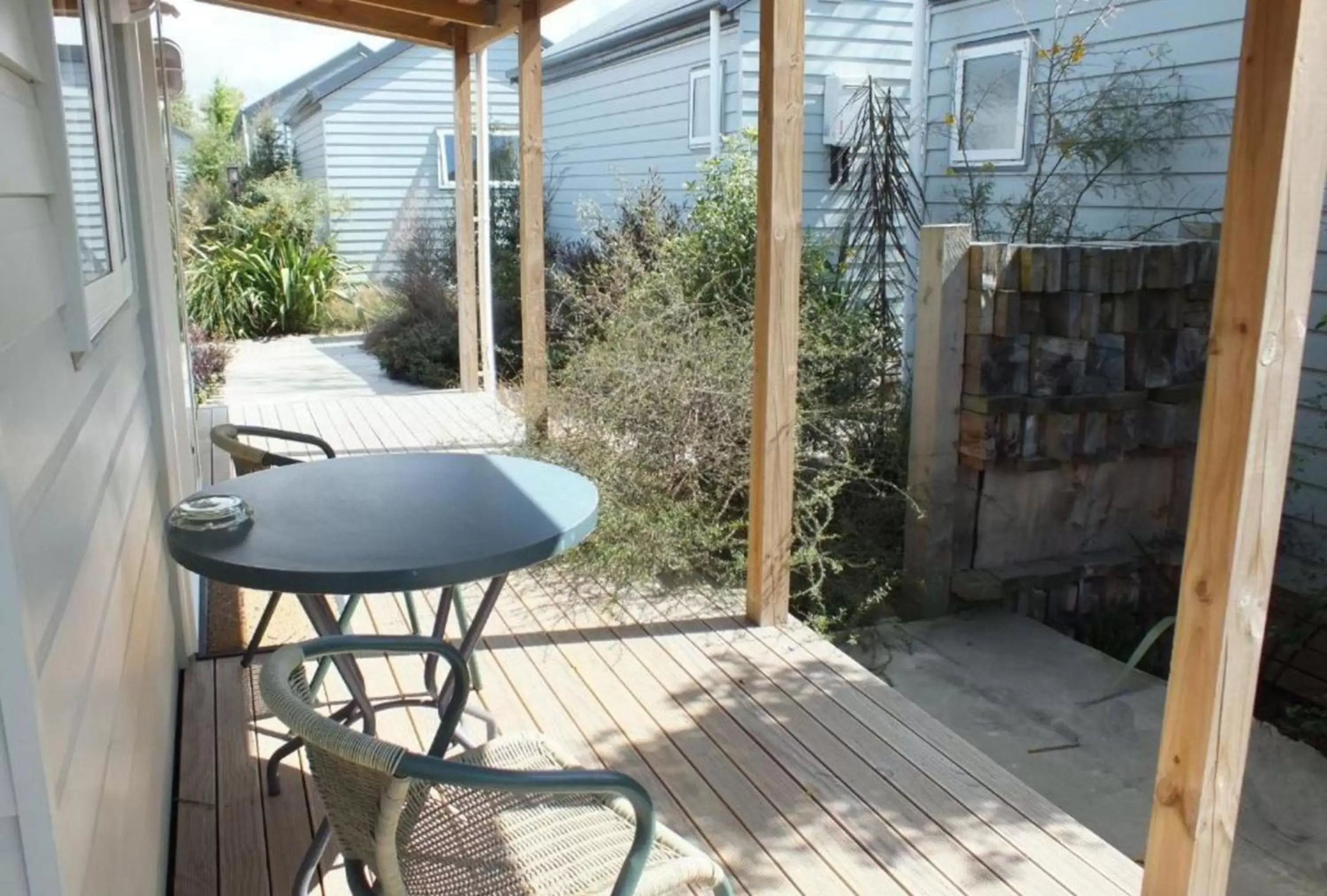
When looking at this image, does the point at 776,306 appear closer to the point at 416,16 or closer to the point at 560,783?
the point at 560,783

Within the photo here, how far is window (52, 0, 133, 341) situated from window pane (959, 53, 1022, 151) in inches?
208

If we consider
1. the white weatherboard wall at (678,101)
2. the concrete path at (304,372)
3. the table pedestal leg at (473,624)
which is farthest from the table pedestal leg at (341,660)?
the concrete path at (304,372)

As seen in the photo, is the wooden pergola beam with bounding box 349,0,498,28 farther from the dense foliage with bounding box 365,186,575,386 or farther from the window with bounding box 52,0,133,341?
the window with bounding box 52,0,133,341

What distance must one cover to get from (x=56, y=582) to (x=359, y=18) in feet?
21.3

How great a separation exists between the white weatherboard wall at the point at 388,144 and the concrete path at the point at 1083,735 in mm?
10841

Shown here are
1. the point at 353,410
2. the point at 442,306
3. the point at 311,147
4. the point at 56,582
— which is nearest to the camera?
the point at 56,582

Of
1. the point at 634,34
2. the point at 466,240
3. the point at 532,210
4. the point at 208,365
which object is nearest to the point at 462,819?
the point at 532,210

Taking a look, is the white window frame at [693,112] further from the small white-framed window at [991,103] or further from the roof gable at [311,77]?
the roof gable at [311,77]

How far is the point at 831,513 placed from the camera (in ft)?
13.0

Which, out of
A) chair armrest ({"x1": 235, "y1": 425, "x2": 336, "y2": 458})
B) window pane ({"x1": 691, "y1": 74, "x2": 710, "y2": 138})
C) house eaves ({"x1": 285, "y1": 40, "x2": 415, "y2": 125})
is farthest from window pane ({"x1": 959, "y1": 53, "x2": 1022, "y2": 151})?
house eaves ({"x1": 285, "y1": 40, "x2": 415, "y2": 125})

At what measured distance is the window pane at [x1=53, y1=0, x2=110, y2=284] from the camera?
1796 millimetres

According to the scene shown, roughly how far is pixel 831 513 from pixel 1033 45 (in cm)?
387

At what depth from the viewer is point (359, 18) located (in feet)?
22.6

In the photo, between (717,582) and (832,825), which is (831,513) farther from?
(832,825)
